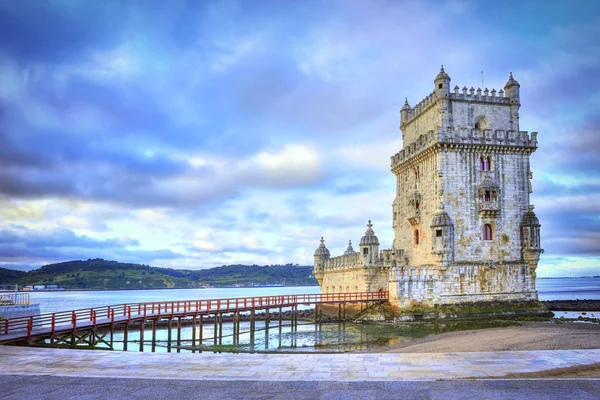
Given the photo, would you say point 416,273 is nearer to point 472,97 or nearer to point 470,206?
point 470,206

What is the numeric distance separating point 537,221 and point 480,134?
8.27 meters

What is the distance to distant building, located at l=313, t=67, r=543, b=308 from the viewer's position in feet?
135

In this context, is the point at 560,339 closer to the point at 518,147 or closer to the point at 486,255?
the point at 486,255

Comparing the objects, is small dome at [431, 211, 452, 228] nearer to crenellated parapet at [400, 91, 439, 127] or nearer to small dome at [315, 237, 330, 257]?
crenellated parapet at [400, 91, 439, 127]

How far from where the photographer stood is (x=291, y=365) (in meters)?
16.1

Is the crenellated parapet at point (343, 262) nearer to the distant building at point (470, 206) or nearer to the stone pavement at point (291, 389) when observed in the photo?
the distant building at point (470, 206)

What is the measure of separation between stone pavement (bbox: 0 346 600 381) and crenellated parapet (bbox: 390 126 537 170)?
2601 centimetres

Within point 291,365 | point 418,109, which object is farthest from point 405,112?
point 291,365

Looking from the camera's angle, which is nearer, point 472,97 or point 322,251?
point 472,97

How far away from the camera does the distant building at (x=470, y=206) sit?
41094 mm

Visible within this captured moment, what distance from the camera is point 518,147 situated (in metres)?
43.5

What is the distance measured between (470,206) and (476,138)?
214 inches

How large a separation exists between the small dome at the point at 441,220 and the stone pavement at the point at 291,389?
2813 cm

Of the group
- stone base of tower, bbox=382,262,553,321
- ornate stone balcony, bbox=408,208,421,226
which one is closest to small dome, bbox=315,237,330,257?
ornate stone balcony, bbox=408,208,421,226
